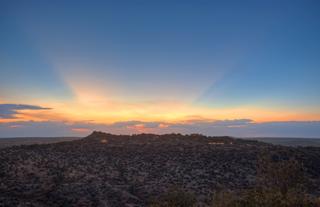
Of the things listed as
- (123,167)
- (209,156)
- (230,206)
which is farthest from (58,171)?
(230,206)

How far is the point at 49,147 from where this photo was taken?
3209 inches

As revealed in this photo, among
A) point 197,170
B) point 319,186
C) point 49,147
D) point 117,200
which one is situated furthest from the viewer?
point 49,147

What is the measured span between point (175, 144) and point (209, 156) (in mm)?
13693

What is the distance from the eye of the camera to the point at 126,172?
64.1m

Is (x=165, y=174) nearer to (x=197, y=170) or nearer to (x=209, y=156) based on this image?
(x=197, y=170)

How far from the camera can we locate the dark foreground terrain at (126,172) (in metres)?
51.8

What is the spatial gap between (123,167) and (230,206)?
133ft

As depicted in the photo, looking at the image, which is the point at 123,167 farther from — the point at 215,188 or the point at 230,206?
the point at 230,206

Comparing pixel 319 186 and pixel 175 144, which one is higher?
pixel 175 144

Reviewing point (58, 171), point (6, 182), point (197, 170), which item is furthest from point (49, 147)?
point (197, 170)

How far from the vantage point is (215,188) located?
190 ft

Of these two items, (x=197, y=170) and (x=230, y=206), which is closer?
(x=230, y=206)

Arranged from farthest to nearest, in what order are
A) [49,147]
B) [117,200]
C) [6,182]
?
[49,147] < [6,182] < [117,200]

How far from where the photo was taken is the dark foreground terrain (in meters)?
51.8
